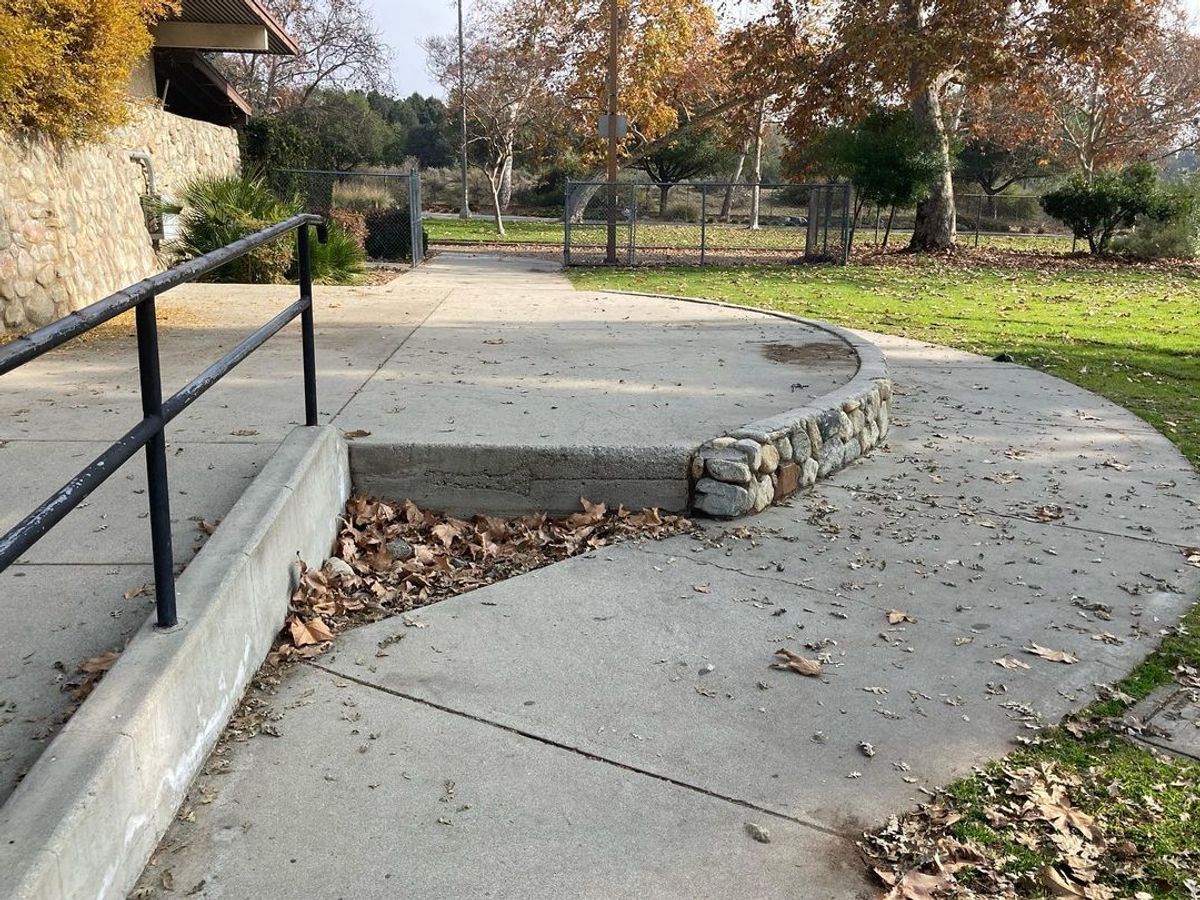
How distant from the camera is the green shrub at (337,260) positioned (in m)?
13.5

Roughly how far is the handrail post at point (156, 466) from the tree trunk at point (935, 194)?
21986mm

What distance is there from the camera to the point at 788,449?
5.56 metres

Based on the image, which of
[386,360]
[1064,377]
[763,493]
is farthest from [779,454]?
[1064,377]

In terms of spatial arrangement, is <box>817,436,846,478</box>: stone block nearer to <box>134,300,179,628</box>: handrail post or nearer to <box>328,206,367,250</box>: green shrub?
<box>134,300,179,628</box>: handrail post

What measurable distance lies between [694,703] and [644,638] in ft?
1.63

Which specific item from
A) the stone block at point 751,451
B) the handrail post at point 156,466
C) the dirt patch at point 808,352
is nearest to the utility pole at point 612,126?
the dirt patch at point 808,352

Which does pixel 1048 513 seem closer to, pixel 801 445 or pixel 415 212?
pixel 801 445

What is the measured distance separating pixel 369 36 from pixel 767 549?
3337cm

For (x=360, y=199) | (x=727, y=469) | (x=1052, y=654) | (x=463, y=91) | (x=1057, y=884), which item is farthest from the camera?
(x=463, y=91)

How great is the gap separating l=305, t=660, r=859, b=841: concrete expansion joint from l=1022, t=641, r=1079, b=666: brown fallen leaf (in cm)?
147

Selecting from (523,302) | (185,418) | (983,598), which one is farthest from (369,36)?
(983,598)

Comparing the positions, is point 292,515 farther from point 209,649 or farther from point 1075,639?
point 1075,639

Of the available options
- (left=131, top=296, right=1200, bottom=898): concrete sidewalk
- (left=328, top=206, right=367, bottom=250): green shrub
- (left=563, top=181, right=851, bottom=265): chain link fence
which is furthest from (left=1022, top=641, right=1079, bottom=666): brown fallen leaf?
(left=328, top=206, right=367, bottom=250): green shrub

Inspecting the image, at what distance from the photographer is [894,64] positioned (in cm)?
1997
